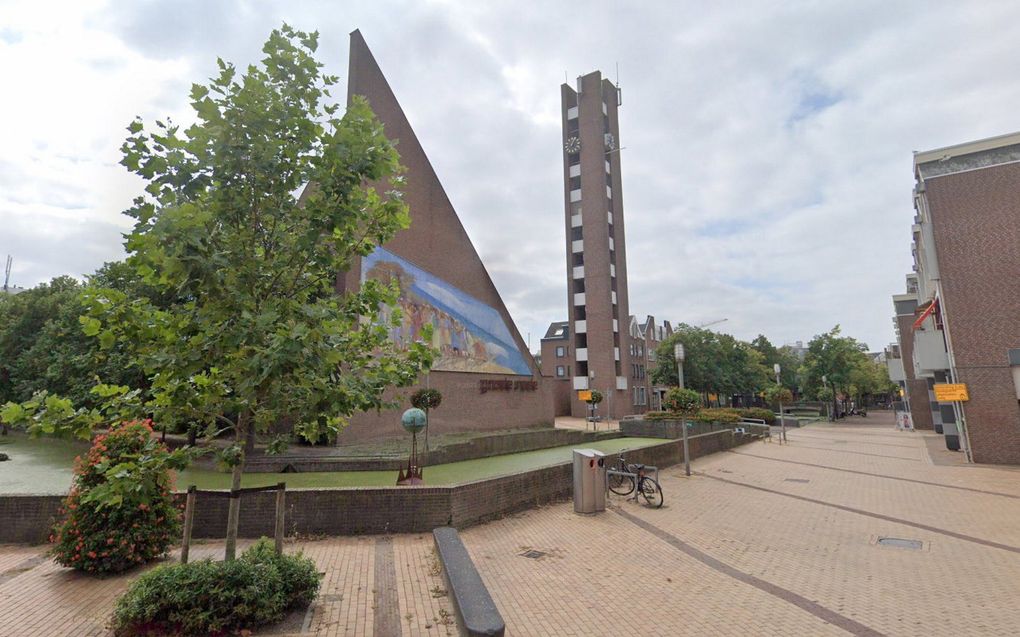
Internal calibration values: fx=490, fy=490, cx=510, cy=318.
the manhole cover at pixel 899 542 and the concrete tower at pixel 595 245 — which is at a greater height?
the concrete tower at pixel 595 245

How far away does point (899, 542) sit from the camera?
8.48m

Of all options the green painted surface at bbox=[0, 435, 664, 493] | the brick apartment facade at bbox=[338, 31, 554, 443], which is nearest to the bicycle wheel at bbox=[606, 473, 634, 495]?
the green painted surface at bbox=[0, 435, 664, 493]

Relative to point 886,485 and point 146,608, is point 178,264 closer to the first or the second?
point 146,608

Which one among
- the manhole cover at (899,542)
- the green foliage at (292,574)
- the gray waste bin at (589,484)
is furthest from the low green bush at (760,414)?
the green foliage at (292,574)

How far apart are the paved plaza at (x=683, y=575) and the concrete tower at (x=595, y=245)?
119 ft

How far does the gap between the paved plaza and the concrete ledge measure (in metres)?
0.38

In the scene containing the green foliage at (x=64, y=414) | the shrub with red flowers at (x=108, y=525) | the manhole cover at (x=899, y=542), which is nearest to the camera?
the green foliage at (x=64, y=414)

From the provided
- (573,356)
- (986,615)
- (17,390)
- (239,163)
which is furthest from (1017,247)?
(17,390)

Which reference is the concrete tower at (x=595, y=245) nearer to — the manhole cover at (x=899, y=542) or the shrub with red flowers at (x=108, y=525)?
the manhole cover at (x=899, y=542)

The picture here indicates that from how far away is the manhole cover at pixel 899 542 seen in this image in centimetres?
828

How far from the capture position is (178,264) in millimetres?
4227

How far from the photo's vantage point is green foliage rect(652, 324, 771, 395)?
5150 centimetres

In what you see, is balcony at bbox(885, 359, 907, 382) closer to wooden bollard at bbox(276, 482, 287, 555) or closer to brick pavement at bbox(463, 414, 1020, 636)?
brick pavement at bbox(463, 414, 1020, 636)

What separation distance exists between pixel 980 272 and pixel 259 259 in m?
24.7
